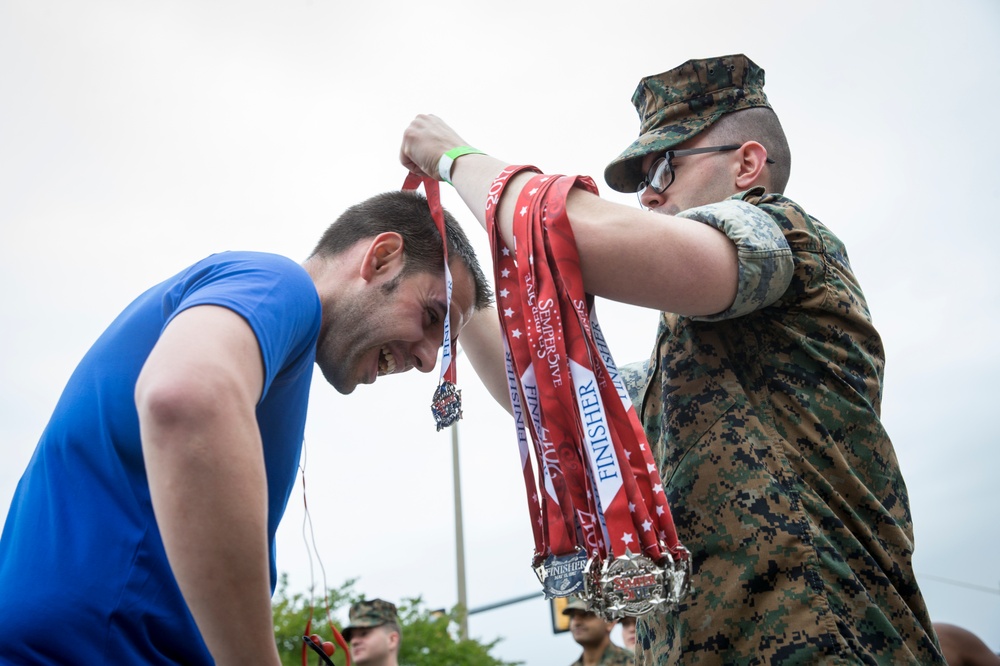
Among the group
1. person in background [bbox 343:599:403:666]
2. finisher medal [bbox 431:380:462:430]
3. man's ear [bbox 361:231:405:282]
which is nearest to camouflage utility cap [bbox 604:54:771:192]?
man's ear [bbox 361:231:405:282]

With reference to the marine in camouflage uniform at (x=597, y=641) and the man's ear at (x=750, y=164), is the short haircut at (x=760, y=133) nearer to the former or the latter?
the man's ear at (x=750, y=164)

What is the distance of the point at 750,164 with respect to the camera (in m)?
2.82

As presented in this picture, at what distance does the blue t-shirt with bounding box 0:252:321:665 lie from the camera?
1.64m

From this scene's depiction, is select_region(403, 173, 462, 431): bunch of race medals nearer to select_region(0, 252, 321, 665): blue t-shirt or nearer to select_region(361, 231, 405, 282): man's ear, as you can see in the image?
select_region(361, 231, 405, 282): man's ear

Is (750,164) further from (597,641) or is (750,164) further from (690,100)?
(597,641)

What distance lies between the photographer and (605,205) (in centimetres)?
210

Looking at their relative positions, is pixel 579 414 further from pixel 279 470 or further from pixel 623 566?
pixel 279 470

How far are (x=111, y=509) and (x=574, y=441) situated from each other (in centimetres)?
104

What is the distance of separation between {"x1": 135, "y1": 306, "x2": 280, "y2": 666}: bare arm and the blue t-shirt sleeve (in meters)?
0.17

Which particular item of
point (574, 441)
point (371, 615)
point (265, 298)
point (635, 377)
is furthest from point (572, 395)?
point (371, 615)

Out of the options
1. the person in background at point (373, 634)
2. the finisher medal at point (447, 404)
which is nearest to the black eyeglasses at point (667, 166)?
the finisher medal at point (447, 404)

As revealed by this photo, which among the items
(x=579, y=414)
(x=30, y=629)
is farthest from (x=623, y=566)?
(x=30, y=629)

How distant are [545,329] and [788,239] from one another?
71 centimetres

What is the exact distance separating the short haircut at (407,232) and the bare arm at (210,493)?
49.5 inches
